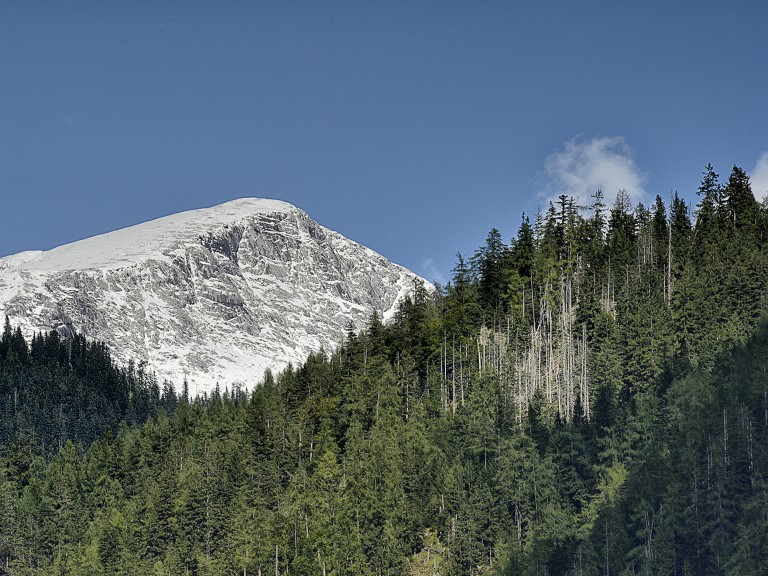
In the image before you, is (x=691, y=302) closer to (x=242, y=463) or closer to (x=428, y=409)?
(x=428, y=409)

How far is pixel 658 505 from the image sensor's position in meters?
103

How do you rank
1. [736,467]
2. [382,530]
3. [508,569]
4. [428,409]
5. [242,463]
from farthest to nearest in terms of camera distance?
[242,463], [428,409], [382,530], [508,569], [736,467]

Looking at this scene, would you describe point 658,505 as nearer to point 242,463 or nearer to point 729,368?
point 729,368

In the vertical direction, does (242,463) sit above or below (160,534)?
above

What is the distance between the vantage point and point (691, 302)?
134 metres

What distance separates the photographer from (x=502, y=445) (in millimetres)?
127375

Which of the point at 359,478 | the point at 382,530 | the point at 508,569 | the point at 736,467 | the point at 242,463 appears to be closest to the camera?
the point at 736,467

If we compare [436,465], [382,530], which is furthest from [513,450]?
[382,530]

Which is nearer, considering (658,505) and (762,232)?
(658,505)

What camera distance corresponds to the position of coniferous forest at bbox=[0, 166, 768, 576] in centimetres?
10362

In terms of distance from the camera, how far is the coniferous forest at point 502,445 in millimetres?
103625

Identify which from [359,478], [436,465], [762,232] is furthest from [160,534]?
[762,232]

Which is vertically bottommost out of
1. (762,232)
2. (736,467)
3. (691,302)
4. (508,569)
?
(508,569)

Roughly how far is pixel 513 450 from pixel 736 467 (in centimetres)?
3073
